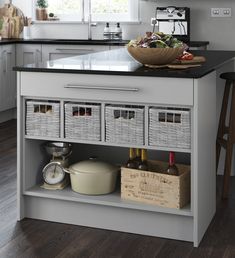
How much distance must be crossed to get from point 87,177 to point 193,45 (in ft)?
8.67

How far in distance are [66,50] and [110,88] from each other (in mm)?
3284

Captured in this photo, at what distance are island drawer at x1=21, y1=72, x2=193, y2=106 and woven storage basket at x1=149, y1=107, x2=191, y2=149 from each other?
6 cm

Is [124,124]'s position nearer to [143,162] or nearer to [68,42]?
[143,162]

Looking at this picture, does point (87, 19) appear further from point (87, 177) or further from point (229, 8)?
point (87, 177)

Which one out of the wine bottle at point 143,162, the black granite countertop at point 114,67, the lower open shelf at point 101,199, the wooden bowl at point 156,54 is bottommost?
the lower open shelf at point 101,199

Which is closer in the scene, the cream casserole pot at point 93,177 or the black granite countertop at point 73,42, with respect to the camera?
the cream casserole pot at point 93,177

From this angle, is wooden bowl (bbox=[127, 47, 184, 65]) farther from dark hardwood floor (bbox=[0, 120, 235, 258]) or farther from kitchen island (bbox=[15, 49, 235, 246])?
dark hardwood floor (bbox=[0, 120, 235, 258])

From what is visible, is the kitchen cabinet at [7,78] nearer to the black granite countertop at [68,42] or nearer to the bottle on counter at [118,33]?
the black granite countertop at [68,42]

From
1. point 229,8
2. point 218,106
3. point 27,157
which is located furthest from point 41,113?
point 229,8

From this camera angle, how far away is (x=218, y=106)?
4375 millimetres

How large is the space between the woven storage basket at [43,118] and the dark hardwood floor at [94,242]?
532 millimetres

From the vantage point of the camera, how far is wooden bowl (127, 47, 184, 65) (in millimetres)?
2982

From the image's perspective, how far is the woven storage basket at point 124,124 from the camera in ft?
9.60

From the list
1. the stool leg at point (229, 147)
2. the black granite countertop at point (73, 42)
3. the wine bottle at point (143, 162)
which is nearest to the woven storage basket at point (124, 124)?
the wine bottle at point (143, 162)
